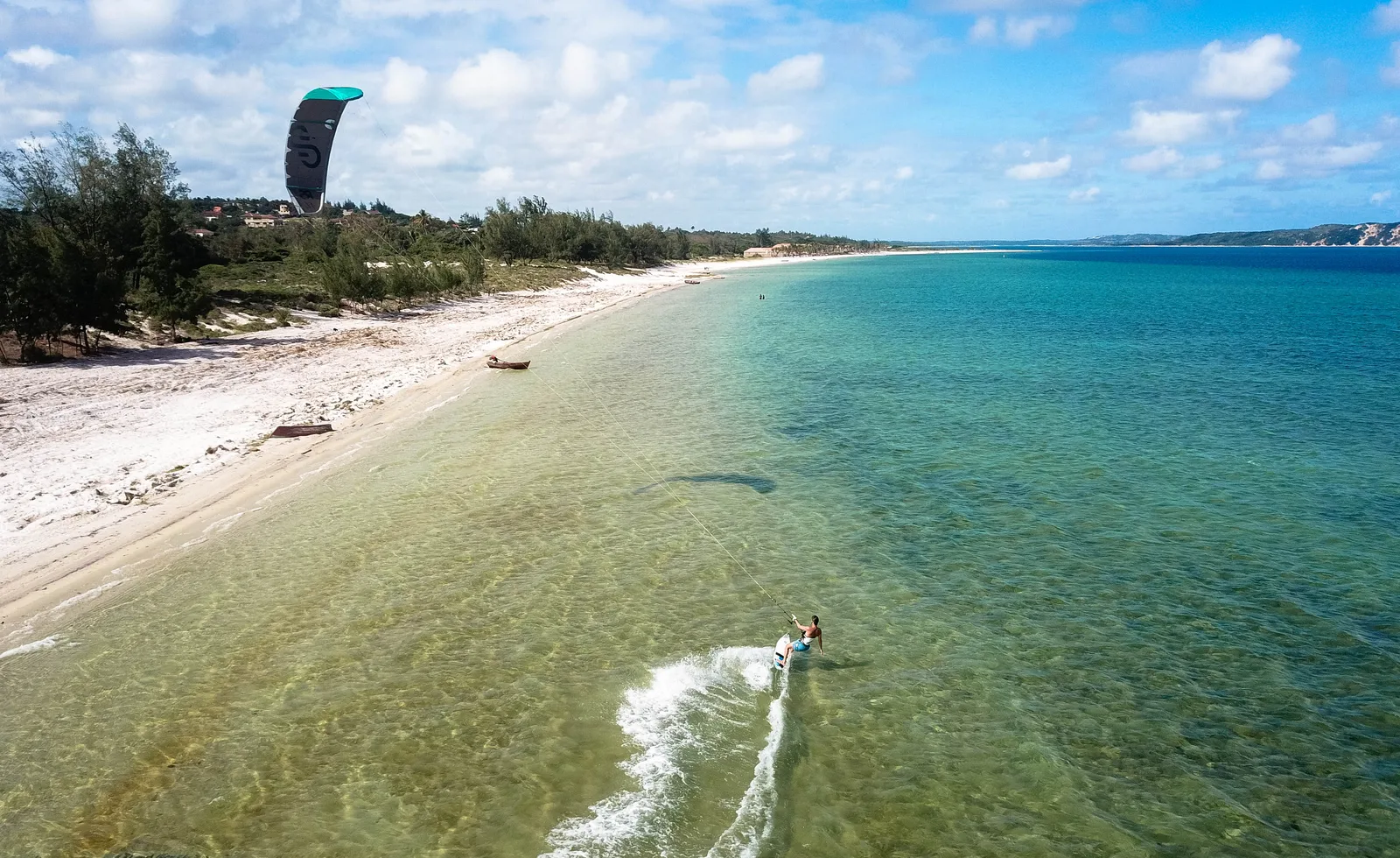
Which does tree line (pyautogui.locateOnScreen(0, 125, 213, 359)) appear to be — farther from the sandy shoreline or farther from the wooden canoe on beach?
the wooden canoe on beach

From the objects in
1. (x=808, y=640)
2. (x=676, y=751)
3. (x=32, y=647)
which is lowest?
(x=676, y=751)

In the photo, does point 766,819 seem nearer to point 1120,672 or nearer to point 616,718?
point 616,718

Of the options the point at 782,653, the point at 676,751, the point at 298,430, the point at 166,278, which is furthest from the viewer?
the point at 166,278

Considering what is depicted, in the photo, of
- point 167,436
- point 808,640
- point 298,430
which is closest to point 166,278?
point 167,436

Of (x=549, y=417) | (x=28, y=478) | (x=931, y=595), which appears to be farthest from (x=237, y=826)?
(x=549, y=417)

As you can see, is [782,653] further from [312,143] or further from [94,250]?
[94,250]

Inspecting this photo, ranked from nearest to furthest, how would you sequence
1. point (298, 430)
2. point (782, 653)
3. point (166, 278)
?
point (782, 653)
point (298, 430)
point (166, 278)
